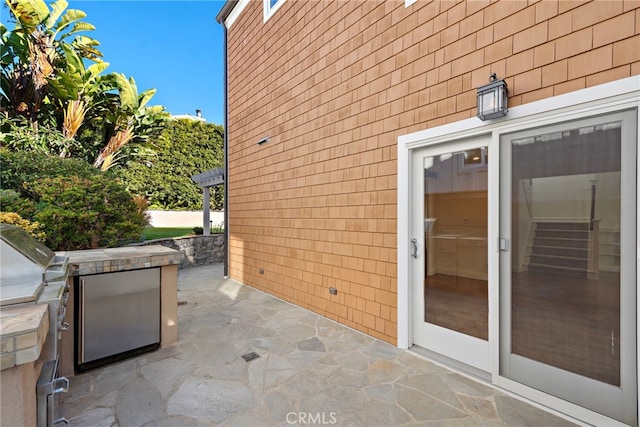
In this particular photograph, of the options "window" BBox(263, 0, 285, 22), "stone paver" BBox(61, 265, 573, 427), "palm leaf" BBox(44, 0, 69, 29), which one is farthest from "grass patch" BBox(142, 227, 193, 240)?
"palm leaf" BBox(44, 0, 69, 29)

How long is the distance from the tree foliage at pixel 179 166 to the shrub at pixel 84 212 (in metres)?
7.45

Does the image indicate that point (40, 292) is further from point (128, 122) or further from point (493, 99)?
point (128, 122)

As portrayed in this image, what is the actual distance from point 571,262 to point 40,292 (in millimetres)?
3643

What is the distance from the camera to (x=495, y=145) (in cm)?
243

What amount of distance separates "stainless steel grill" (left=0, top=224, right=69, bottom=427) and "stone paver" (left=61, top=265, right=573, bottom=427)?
2.01 feet

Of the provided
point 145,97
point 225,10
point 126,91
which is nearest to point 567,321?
point 225,10

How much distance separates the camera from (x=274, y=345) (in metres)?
3.21

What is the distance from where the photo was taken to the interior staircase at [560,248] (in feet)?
6.73

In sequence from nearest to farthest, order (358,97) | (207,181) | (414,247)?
(414,247)
(358,97)
(207,181)

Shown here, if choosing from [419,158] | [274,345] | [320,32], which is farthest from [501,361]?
[320,32]

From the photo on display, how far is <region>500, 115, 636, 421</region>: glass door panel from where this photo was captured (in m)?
1.89

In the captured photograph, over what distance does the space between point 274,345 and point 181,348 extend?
40.4 inches

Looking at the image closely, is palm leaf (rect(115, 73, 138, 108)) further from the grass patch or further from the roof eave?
the roof eave

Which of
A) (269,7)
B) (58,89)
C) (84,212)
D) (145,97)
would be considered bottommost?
(84,212)
